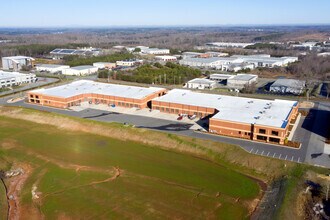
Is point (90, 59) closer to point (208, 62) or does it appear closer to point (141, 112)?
point (208, 62)

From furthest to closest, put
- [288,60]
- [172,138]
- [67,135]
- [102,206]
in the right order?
1. [288,60]
2. [67,135]
3. [172,138]
4. [102,206]

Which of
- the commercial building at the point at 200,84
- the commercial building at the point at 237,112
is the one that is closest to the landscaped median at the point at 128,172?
the commercial building at the point at 237,112

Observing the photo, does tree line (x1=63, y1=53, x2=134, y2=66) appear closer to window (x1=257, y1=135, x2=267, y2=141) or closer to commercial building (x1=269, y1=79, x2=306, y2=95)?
commercial building (x1=269, y1=79, x2=306, y2=95)

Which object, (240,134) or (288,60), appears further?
(288,60)

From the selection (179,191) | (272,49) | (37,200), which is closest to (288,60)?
(272,49)

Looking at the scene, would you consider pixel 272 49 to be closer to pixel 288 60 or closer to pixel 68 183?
pixel 288 60

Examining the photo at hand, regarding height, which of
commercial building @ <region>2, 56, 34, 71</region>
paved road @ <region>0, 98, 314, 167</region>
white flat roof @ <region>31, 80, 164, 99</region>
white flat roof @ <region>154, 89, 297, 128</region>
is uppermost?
commercial building @ <region>2, 56, 34, 71</region>

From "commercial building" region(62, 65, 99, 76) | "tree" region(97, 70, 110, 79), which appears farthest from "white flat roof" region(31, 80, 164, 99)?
"commercial building" region(62, 65, 99, 76)
